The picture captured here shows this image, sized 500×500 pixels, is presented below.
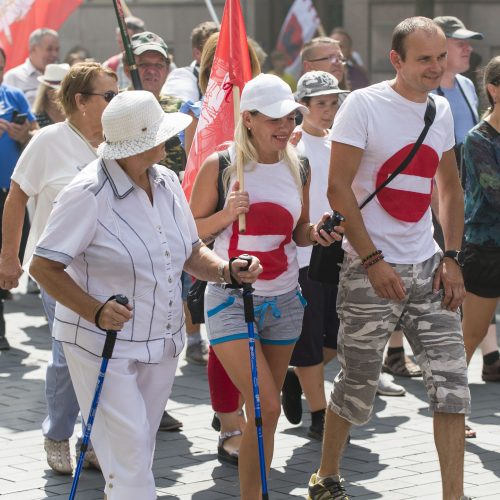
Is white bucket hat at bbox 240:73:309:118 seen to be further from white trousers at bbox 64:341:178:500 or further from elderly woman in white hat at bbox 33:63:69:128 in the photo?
elderly woman in white hat at bbox 33:63:69:128

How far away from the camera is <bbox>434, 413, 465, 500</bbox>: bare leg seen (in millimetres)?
5816

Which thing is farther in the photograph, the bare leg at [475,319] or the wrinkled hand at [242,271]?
the bare leg at [475,319]

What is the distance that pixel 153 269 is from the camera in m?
5.11

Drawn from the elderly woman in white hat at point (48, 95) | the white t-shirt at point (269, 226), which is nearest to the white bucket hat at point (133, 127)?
the white t-shirt at point (269, 226)

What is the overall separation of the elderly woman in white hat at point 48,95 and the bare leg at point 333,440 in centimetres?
397

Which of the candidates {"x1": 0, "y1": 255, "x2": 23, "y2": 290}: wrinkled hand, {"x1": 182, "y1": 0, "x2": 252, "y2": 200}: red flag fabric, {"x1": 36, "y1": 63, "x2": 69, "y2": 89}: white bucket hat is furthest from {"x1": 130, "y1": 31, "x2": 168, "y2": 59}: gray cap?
{"x1": 0, "y1": 255, "x2": 23, "y2": 290}: wrinkled hand

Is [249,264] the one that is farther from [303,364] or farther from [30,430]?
[30,430]

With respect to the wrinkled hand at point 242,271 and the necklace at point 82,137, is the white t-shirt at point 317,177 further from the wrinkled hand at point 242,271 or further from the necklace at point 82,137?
the wrinkled hand at point 242,271

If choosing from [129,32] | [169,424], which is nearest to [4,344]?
[169,424]

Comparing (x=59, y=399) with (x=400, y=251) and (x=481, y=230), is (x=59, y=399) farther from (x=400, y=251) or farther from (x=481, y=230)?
(x=481, y=230)

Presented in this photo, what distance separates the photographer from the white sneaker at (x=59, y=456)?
22.0 feet

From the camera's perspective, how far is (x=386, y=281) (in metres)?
5.82

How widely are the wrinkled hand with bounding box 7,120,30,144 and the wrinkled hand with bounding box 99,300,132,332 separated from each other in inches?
233

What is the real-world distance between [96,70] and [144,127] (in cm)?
160
